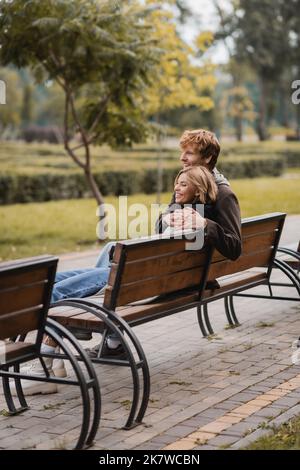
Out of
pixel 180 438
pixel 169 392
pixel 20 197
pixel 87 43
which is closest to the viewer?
pixel 180 438

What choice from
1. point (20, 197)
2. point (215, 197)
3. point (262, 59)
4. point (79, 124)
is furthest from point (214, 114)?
point (215, 197)

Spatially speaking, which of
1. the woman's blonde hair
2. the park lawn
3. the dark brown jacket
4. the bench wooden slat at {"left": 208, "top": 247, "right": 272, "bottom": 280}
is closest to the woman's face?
the woman's blonde hair

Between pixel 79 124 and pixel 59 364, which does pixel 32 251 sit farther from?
pixel 59 364

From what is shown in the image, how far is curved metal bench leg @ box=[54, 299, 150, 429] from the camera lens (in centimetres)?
454

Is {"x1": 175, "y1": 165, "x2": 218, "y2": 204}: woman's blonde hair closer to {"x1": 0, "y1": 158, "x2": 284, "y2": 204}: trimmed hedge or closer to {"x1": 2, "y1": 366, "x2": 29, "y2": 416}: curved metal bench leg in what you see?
{"x1": 2, "y1": 366, "x2": 29, "y2": 416}: curved metal bench leg

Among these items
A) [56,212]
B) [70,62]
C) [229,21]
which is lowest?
[56,212]

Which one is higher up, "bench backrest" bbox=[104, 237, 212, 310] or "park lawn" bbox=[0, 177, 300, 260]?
"bench backrest" bbox=[104, 237, 212, 310]

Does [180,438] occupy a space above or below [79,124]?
below

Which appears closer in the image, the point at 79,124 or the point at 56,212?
the point at 79,124

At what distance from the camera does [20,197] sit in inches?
824

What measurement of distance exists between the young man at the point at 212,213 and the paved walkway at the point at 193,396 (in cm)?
79

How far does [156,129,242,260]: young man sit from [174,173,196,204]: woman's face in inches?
4.5
